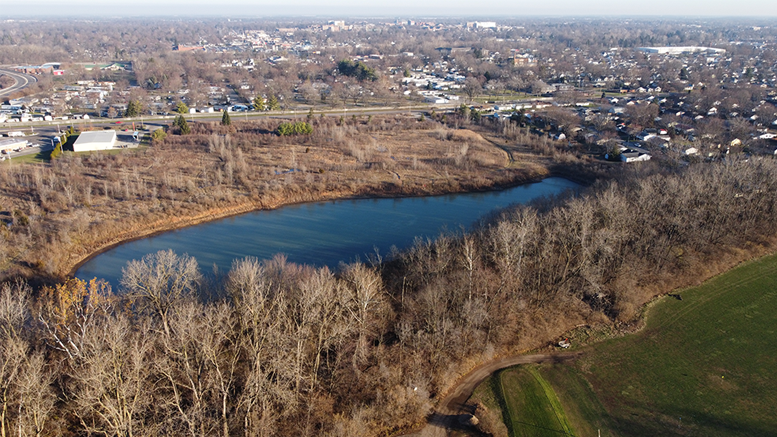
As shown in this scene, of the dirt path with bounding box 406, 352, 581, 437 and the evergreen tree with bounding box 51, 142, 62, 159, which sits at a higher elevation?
the evergreen tree with bounding box 51, 142, 62, 159

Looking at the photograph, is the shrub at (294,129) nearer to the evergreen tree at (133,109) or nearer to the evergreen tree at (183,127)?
Answer: the evergreen tree at (183,127)

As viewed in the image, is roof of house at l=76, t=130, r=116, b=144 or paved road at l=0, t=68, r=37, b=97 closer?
roof of house at l=76, t=130, r=116, b=144

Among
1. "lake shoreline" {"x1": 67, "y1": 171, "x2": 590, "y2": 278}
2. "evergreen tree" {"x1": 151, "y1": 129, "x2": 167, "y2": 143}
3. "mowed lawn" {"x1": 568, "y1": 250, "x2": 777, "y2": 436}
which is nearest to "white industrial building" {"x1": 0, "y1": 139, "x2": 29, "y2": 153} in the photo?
"evergreen tree" {"x1": 151, "y1": 129, "x2": 167, "y2": 143}

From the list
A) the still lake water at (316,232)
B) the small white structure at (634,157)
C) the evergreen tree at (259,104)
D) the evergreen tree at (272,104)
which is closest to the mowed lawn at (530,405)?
the still lake water at (316,232)

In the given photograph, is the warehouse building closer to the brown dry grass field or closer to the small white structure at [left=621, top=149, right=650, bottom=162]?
the brown dry grass field

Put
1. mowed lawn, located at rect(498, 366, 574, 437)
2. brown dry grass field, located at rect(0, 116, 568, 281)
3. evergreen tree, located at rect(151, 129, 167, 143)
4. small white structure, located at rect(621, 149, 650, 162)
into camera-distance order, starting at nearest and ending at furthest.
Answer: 1. mowed lawn, located at rect(498, 366, 574, 437)
2. brown dry grass field, located at rect(0, 116, 568, 281)
3. small white structure, located at rect(621, 149, 650, 162)
4. evergreen tree, located at rect(151, 129, 167, 143)

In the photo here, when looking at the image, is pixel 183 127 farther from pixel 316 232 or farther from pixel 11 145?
pixel 316 232

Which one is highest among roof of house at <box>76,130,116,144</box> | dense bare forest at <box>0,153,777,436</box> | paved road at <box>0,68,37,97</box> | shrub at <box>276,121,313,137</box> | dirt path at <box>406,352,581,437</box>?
paved road at <box>0,68,37,97</box>

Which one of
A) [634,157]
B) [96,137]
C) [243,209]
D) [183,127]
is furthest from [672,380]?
[96,137]
